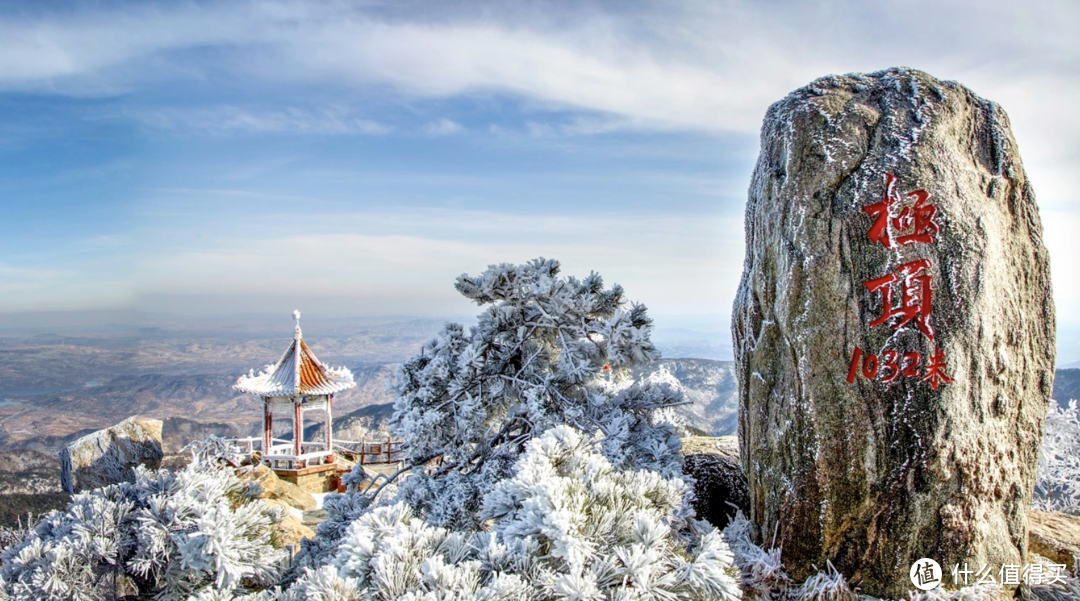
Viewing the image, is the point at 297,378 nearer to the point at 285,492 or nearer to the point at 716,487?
the point at 285,492

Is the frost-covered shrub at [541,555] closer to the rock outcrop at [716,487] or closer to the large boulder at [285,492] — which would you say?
the rock outcrop at [716,487]

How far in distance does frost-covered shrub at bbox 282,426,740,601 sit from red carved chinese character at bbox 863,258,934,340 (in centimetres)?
163

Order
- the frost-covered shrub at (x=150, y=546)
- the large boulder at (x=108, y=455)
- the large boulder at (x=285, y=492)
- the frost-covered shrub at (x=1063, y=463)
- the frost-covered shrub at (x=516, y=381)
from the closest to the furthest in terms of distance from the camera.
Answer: the frost-covered shrub at (x=150, y=546) → the frost-covered shrub at (x=516, y=381) → the frost-covered shrub at (x=1063, y=463) → the large boulder at (x=108, y=455) → the large boulder at (x=285, y=492)

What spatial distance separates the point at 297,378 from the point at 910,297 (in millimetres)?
12322

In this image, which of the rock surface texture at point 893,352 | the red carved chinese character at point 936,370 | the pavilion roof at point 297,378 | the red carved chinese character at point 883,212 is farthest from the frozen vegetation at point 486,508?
the pavilion roof at point 297,378

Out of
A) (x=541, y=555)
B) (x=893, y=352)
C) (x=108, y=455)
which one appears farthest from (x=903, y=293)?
(x=108, y=455)

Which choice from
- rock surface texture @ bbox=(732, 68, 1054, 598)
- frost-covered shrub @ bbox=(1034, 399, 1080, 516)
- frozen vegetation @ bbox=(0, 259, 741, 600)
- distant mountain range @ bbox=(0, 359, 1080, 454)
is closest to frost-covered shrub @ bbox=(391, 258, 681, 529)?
frozen vegetation @ bbox=(0, 259, 741, 600)

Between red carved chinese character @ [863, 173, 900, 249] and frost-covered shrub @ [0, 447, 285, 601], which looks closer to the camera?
frost-covered shrub @ [0, 447, 285, 601]

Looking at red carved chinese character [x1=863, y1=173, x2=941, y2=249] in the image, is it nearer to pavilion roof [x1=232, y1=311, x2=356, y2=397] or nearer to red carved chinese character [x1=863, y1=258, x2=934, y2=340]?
red carved chinese character [x1=863, y1=258, x2=934, y2=340]

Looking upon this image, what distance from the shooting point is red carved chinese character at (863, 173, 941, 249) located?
353 centimetres

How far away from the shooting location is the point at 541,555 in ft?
8.73

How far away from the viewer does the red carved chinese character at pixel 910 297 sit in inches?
138

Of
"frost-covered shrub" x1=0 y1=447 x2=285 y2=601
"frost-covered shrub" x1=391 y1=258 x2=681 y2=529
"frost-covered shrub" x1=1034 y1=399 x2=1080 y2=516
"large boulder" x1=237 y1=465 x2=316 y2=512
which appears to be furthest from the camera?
"large boulder" x1=237 y1=465 x2=316 y2=512

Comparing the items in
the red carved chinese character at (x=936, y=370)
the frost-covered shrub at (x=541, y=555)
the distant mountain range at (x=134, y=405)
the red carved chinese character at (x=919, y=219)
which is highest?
the red carved chinese character at (x=919, y=219)
